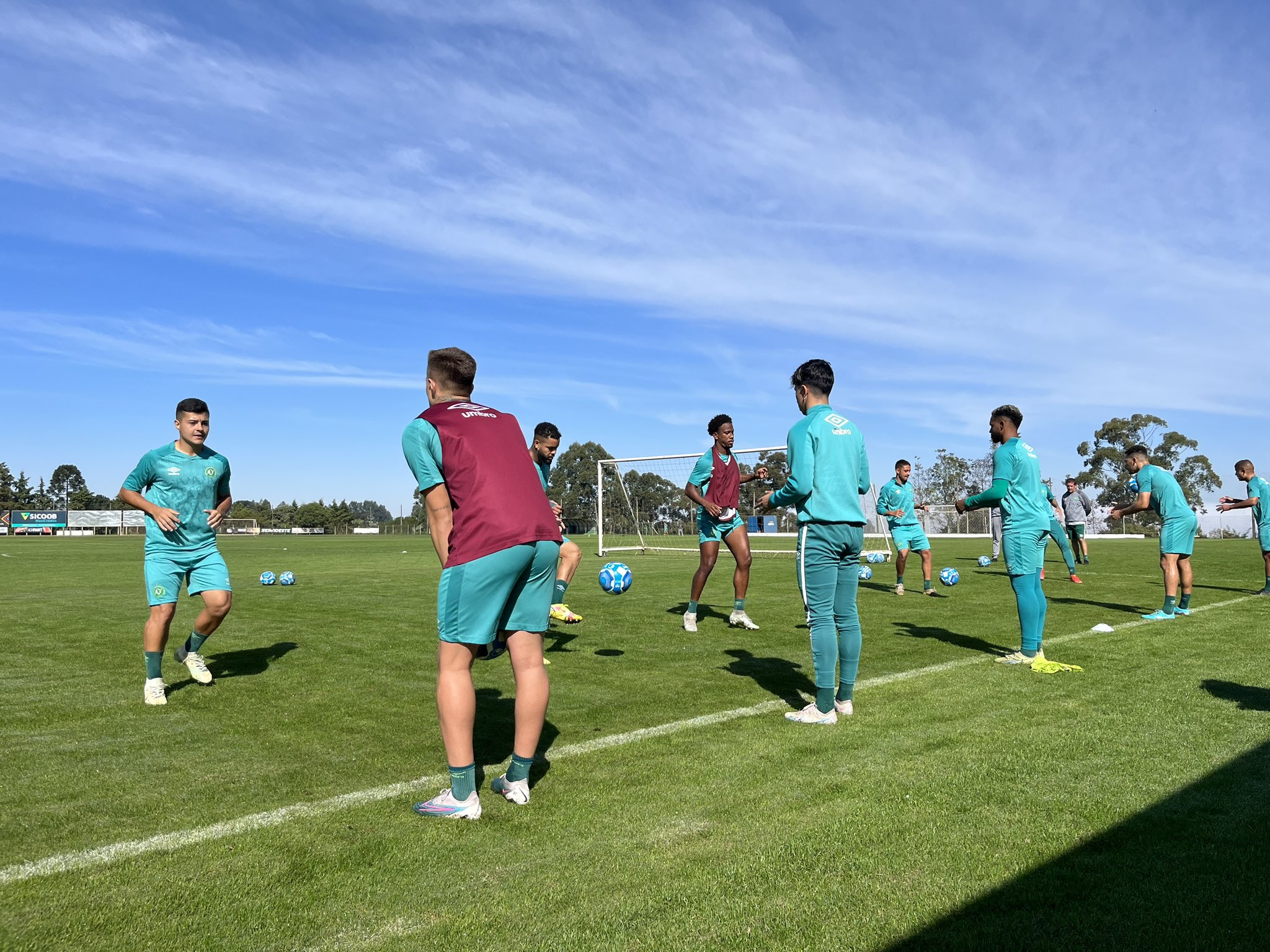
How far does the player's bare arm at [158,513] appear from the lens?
249 inches

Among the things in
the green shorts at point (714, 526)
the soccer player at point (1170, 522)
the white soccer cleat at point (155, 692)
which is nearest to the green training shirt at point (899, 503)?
the soccer player at point (1170, 522)

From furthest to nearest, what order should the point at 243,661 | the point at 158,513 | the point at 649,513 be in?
the point at 649,513 → the point at 243,661 → the point at 158,513

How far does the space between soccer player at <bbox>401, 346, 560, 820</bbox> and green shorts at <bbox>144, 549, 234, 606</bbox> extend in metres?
3.49

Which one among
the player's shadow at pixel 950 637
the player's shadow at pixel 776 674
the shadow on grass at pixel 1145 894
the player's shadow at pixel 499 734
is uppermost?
the player's shadow at pixel 499 734

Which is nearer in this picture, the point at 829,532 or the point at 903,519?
the point at 829,532

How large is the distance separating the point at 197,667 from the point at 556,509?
3.16 meters

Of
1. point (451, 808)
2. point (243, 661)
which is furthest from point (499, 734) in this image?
point (243, 661)

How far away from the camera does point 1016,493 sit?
7629mm

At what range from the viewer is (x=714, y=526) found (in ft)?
33.3

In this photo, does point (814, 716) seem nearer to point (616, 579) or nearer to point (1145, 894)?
point (1145, 894)

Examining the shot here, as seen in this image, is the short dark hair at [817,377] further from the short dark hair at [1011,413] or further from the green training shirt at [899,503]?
A: the green training shirt at [899,503]

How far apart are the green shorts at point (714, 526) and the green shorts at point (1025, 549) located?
9.85ft

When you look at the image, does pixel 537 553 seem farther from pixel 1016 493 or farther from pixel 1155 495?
pixel 1155 495

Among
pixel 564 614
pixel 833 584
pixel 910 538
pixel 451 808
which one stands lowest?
pixel 451 808
